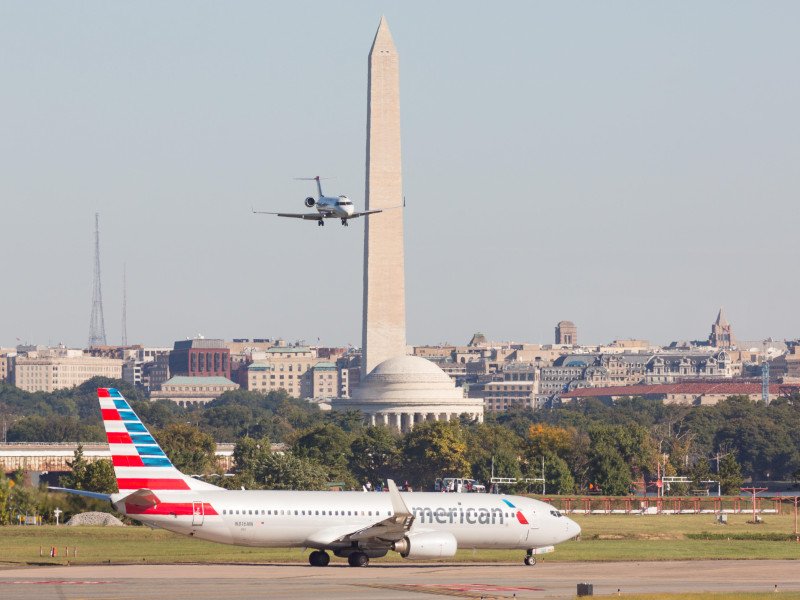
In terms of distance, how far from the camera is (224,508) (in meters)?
A: 75.2

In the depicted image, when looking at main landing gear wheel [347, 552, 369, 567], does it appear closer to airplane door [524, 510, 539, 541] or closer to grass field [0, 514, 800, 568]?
grass field [0, 514, 800, 568]

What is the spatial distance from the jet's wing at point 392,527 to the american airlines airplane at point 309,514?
0.15ft

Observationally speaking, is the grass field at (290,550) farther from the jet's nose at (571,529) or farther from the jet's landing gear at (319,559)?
the jet's landing gear at (319,559)

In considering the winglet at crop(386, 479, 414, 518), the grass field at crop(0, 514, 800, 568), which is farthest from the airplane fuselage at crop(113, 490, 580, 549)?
the grass field at crop(0, 514, 800, 568)

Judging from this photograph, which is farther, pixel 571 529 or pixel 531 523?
pixel 571 529

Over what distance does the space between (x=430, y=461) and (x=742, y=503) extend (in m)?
49.1

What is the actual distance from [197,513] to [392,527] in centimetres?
904

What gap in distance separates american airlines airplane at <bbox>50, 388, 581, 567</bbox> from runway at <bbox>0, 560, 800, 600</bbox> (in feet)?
4.26

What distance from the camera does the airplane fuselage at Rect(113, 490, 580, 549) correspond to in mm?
74812

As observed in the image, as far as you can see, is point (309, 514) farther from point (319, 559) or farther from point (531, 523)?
Result: point (531, 523)

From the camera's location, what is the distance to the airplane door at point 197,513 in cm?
7462

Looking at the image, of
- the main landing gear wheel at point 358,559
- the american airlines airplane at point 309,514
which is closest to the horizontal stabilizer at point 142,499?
the american airlines airplane at point 309,514

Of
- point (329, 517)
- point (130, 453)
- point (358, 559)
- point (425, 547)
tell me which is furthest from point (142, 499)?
point (425, 547)

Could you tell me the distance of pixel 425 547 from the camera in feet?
253
